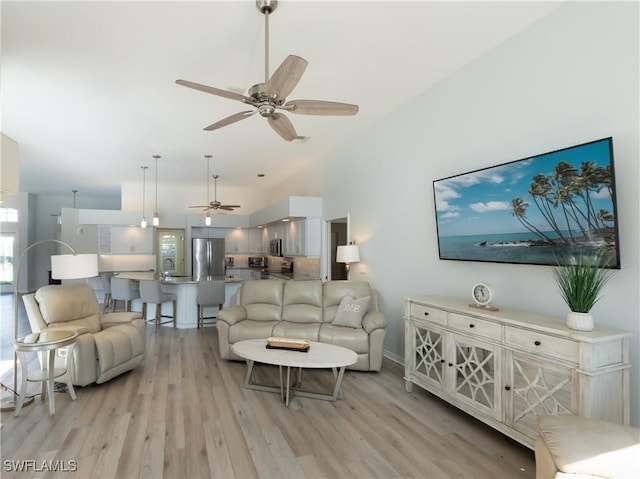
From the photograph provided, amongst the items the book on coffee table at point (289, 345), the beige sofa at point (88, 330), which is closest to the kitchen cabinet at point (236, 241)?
the beige sofa at point (88, 330)

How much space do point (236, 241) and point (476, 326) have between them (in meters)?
8.23

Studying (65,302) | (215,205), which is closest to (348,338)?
(65,302)

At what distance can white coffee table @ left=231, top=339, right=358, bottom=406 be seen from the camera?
10.6 ft

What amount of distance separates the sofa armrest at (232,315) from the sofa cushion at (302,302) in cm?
57

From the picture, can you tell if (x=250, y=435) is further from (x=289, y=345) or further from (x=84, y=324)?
(x=84, y=324)

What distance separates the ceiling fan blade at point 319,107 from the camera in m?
2.61

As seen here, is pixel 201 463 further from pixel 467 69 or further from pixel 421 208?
pixel 467 69

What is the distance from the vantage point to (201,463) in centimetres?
247

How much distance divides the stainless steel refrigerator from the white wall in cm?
510

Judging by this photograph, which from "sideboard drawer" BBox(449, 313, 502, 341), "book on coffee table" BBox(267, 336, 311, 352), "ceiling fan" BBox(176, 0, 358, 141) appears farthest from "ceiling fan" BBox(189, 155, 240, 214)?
"sideboard drawer" BBox(449, 313, 502, 341)

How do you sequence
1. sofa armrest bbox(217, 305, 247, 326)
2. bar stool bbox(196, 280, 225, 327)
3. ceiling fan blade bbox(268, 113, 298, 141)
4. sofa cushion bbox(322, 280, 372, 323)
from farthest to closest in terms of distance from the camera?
bar stool bbox(196, 280, 225, 327) < sofa cushion bbox(322, 280, 372, 323) < sofa armrest bbox(217, 305, 247, 326) < ceiling fan blade bbox(268, 113, 298, 141)

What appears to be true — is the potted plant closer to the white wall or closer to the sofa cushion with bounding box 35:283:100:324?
the white wall

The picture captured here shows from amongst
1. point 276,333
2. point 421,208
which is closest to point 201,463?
point 276,333

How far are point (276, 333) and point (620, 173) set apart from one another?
3704 mm
